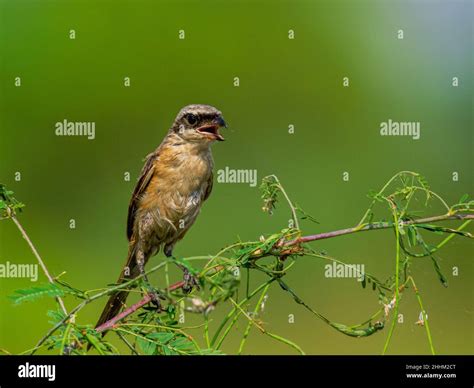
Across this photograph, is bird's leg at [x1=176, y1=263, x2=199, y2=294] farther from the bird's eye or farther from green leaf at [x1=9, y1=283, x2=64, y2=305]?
the bird's eye

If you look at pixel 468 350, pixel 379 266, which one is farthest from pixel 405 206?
pixel 379 266

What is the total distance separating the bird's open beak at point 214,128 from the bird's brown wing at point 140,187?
0.64m

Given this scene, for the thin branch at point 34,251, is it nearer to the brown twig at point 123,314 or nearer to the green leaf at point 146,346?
the brown twig at point 123,314

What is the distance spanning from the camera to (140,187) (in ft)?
18.7

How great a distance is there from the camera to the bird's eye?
17.1ft

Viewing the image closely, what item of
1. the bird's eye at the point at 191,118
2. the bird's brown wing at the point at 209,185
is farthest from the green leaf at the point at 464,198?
the bird's brown wing at the point at 209,185

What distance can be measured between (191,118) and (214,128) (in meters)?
0.20

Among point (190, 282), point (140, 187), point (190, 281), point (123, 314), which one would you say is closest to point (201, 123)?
point (140, 187)

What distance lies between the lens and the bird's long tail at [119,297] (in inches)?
175

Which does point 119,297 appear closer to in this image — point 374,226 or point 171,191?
point 171,191

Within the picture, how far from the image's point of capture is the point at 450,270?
6.36 metres

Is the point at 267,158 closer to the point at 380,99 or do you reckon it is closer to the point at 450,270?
the point at 380,99

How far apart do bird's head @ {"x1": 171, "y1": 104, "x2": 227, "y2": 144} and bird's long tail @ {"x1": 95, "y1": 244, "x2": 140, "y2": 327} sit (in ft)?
3.39

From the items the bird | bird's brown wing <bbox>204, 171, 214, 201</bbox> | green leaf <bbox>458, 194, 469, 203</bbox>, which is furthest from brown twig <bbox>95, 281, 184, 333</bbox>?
bird's brown wing <bbox>204, 171, 214, 201</bbox>
